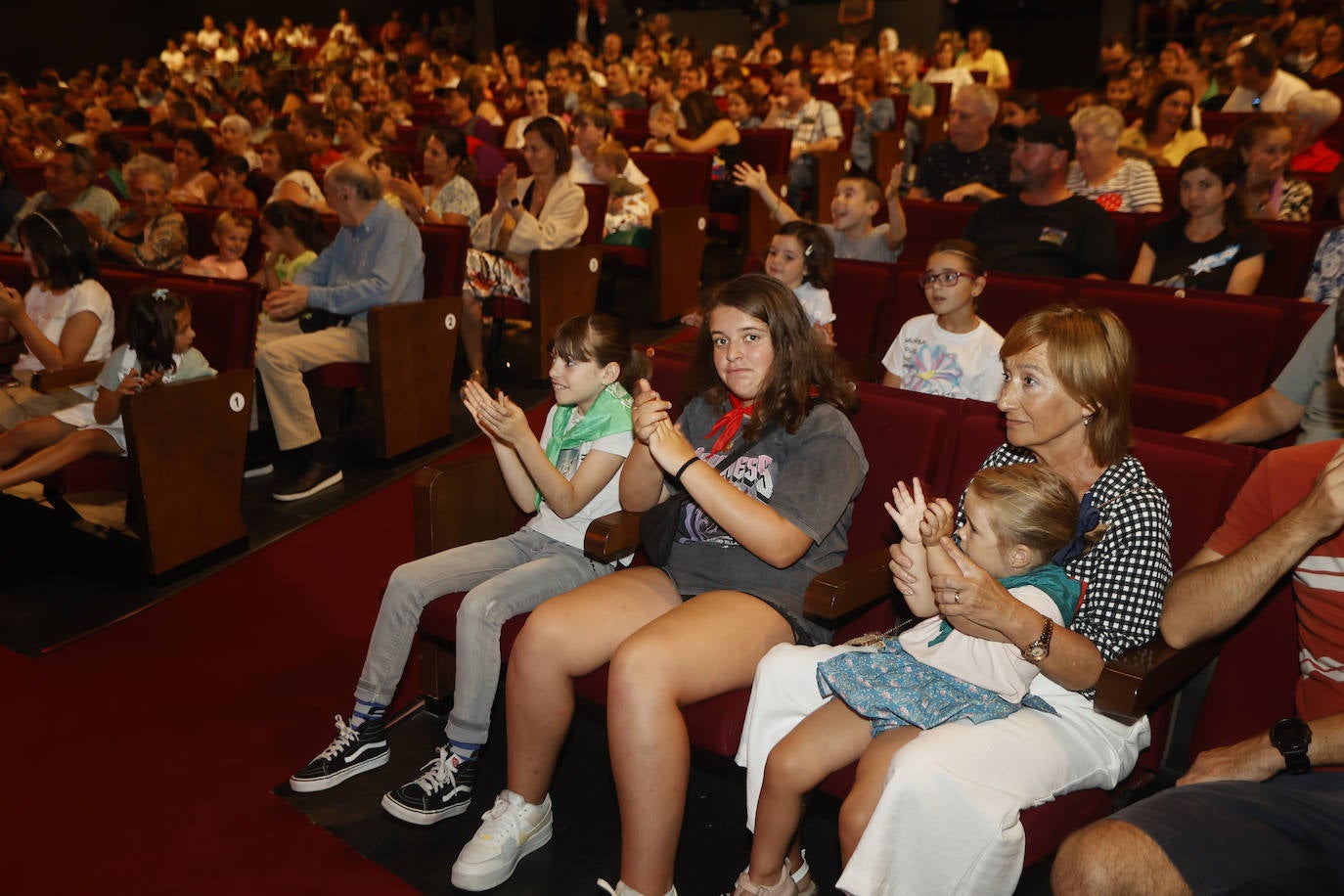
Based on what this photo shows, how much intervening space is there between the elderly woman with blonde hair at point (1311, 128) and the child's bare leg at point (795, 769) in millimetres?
4161

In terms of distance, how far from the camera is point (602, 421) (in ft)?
7.43

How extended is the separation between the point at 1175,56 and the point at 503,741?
6734 mm

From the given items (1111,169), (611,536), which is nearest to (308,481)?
(611,536)

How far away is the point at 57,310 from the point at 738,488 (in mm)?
2713

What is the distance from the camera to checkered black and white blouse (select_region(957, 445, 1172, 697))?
167cm

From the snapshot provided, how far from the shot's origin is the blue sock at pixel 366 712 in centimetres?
222

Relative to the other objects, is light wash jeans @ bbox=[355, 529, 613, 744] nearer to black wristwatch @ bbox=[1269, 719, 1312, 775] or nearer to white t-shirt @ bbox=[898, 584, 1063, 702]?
white t-shirt @ bbox=[898, 584, 1063, 702]

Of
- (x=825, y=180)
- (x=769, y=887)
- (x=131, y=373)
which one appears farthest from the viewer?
(x=825, y=180)

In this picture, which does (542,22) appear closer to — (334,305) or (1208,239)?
(334,305)

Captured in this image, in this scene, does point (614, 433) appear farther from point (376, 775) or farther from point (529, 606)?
point (376, 775)

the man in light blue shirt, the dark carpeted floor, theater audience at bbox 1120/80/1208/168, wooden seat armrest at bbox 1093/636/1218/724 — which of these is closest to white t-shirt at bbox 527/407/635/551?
the dark carpeted floor

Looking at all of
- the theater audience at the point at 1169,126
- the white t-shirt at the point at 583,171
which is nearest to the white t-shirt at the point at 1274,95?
the theater audience at the point at 1169,126

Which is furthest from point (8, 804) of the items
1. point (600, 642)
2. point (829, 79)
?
point (829, 79)

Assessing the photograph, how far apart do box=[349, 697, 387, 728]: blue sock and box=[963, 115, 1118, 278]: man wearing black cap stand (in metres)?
2.40
